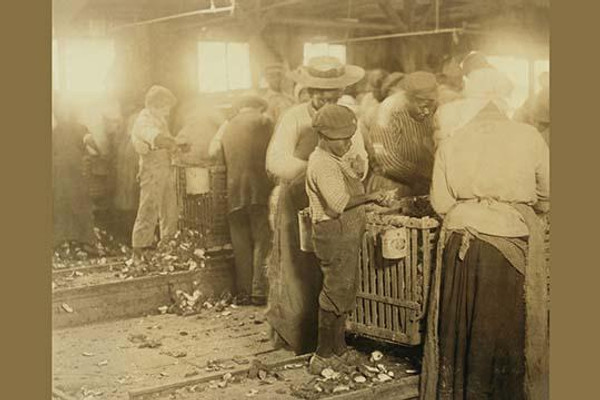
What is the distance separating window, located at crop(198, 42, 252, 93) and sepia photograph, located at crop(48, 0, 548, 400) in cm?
1

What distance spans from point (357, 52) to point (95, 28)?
1.40m

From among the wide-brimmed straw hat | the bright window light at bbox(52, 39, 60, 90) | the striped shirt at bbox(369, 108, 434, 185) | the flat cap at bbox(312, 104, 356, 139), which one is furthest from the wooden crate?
the bright window light at bbox(52, 39, 60, 90)

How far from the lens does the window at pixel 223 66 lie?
257 inches

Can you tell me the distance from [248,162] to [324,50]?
72cm

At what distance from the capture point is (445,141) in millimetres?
6793

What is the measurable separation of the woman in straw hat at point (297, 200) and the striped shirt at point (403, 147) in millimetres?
136

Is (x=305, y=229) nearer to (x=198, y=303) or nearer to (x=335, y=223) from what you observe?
(x=335, y=223)

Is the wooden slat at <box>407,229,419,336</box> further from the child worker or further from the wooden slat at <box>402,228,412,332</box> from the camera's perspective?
the child worker

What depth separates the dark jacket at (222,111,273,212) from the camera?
21.9ft

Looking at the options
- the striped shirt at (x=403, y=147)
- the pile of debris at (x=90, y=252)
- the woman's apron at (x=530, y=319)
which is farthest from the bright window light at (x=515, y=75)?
the pile of debris at (x=90, y=252)

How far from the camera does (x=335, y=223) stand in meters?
6.63

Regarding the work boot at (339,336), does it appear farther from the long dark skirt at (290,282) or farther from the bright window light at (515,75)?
the bright window light at (515,75)

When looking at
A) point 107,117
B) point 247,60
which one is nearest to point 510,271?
point 247,60

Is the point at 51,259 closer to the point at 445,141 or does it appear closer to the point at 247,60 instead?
the point at 247,60
